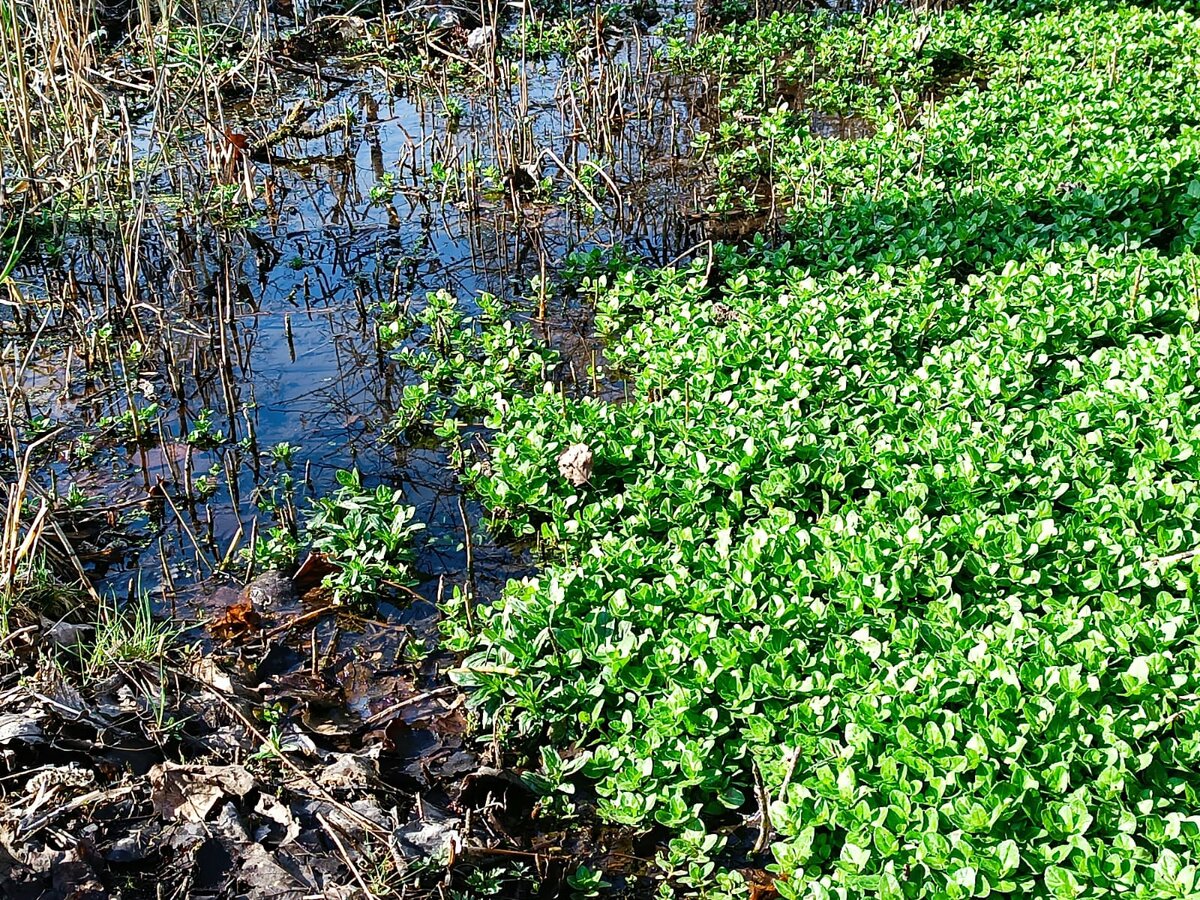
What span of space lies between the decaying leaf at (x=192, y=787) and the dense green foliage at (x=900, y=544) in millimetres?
794

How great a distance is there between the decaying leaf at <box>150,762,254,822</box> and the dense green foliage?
0.79 m

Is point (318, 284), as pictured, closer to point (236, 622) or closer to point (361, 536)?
point (361, 536)

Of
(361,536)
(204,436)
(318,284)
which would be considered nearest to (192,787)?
(361,536)

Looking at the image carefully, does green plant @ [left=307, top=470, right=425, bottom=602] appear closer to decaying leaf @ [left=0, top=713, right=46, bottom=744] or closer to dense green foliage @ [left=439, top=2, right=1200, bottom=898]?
dense green foliage @ [left=439, top=2, right=1200, bottom=898]

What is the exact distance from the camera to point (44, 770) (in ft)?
10.6

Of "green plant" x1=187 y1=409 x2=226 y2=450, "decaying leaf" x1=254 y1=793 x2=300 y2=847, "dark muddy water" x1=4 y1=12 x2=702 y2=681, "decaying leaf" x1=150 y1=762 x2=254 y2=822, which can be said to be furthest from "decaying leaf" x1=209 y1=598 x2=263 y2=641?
"green plant" x1=187 y1=409 x2=226 y2=450

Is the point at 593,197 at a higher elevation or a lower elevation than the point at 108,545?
higher

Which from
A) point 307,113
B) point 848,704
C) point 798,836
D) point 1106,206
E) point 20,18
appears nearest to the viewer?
point 798,836

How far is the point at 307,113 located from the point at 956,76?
5.64 m

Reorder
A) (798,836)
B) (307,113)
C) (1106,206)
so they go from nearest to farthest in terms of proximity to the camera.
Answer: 1. (798,836)
2. (1106,206)
3. (307,113)

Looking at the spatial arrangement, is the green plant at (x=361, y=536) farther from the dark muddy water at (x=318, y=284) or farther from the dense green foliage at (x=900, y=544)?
the dense green foliage at (x=900, y=544)

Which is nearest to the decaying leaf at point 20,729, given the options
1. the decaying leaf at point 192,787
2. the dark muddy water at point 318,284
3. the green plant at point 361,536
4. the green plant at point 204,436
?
the decaying leaf at point 192,787

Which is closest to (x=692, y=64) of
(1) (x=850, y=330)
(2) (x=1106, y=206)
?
(2) (x=1106, y=206)

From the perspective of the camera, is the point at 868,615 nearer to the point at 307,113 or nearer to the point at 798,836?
the point at 798,836
